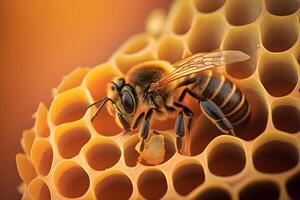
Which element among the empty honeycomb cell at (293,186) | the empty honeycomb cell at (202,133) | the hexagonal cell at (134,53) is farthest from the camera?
the hexagonal cell at (134,53)

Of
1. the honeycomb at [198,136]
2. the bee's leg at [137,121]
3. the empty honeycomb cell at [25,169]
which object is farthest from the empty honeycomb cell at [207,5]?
the empty honeycomb cell at [25,169]

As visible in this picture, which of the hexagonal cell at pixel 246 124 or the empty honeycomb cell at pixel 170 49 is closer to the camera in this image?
the hexagonal cell at pixel 246 124

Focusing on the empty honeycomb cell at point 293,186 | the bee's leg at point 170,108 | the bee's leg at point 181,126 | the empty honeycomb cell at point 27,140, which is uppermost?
the empty honeycomb cell at point 27,140

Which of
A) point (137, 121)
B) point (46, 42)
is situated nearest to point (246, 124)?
point (137, 121)

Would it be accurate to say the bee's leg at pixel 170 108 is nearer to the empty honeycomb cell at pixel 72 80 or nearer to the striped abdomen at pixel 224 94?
the striped abdomen at pixel 224 94

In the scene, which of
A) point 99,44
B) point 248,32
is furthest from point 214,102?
point 99,44

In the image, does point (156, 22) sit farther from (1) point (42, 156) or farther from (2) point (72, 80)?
(1) point (42, 156)
